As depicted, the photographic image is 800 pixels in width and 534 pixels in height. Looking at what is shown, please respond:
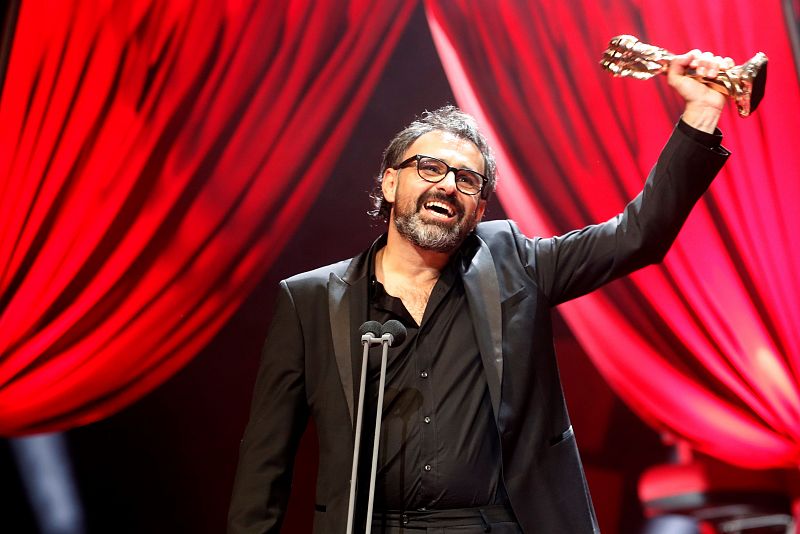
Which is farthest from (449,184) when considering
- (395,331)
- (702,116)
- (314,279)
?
(702,116)

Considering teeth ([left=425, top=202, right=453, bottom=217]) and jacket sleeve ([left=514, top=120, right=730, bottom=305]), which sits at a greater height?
teeth ([left=425, top=202, right=453, bottom=217])

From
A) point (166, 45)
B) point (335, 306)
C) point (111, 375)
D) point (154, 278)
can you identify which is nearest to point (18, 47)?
point (166, 45)

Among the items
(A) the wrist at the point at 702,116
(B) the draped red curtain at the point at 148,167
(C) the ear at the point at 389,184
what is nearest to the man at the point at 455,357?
(A) the wrist at the point at 702,116

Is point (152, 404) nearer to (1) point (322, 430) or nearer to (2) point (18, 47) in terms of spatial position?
(1) point (322, 430)

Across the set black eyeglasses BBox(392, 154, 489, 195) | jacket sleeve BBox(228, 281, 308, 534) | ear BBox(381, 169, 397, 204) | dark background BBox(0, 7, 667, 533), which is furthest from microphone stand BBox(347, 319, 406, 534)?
dark background BBox(0, 7, 667, 533)

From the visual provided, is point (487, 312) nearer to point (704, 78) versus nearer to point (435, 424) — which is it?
point (435, 424)

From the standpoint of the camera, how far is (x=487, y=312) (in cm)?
202

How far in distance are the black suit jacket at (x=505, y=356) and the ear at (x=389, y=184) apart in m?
0.31

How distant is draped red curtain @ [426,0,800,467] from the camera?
2.92 metres

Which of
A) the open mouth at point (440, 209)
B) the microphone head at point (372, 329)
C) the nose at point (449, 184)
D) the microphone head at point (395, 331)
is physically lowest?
the microphone head at point (395, 331)

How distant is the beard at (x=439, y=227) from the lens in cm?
218

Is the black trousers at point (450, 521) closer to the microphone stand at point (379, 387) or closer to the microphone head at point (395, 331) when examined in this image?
the microphone stand at point (379, 387)

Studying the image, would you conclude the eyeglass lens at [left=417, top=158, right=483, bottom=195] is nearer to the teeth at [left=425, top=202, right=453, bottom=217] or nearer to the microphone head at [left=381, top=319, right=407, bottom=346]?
the teeth at [left=425, top=202, right=453, bottom=217]

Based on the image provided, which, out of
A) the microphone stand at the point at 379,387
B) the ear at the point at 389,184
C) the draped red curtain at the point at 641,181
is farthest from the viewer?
the draped red curtain at the point at 641,181
